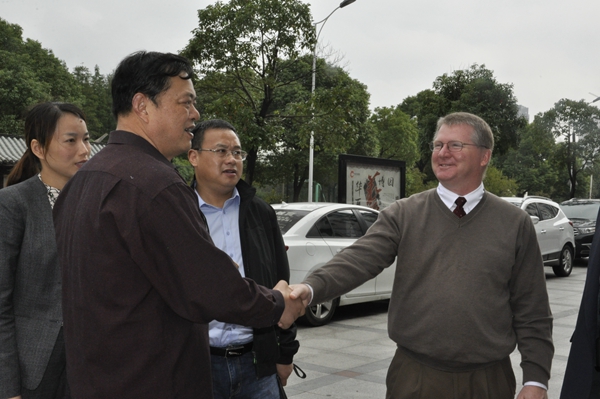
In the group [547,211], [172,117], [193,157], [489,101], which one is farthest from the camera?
[489,101]

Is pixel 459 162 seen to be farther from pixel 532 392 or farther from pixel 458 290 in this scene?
pixel 532 392

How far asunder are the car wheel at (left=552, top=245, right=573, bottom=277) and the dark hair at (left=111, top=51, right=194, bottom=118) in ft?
48.9

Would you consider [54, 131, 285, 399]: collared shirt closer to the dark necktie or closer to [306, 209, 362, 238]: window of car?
the dark necktie

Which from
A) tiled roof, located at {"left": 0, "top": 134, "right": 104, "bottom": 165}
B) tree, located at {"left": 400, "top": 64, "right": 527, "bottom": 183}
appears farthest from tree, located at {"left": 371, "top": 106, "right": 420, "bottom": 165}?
tiled roof, located at {"left": 0, "top": 134, "right": 104, "bottom": 165}

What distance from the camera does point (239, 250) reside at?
3.19m

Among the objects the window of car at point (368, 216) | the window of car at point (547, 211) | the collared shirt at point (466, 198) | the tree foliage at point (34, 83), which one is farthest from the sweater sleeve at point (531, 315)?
the tree foliage at point (34, 83)

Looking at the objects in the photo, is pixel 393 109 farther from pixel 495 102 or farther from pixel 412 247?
pixel 412 247

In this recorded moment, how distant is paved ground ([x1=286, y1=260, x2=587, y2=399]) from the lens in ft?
19.5

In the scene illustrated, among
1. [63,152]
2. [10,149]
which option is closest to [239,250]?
[63,152]

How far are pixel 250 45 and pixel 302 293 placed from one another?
15070 mm

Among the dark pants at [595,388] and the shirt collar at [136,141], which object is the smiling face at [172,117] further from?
the dark pants at [595,388]

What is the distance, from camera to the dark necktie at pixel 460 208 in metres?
2.98

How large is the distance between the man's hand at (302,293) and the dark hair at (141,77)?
102 cm

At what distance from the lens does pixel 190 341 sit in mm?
1986
